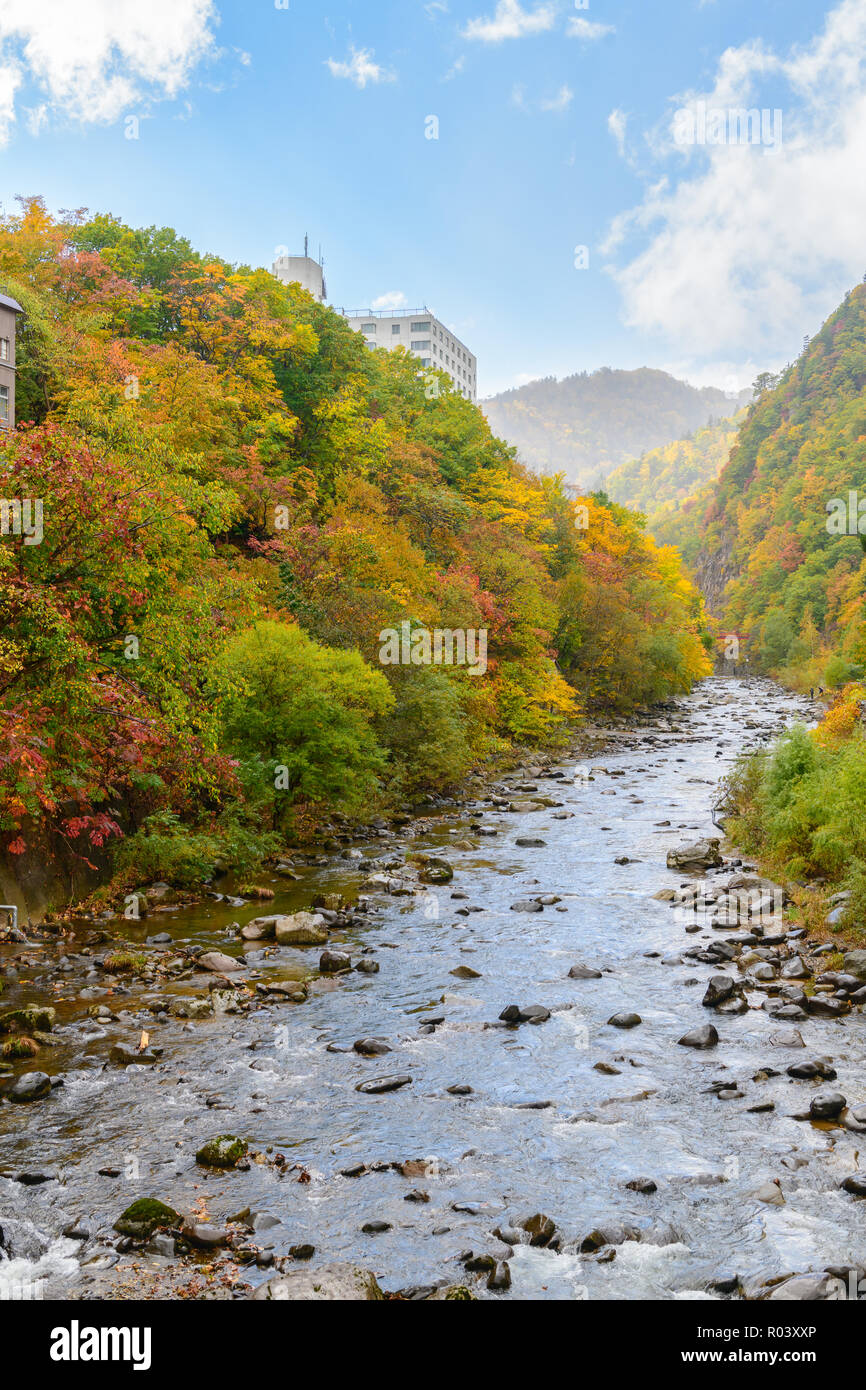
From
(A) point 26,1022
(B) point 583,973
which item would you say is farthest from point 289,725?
(A) point 26,1022

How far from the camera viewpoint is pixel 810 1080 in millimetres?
10758

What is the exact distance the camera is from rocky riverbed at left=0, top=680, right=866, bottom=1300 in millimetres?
7527

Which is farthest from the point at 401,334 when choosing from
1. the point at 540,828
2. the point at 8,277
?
the point at 540,828

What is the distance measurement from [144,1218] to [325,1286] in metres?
1.85

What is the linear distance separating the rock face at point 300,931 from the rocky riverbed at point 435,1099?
7 cm

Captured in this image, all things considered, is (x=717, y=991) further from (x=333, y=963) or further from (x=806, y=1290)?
(x=806, y=1290)

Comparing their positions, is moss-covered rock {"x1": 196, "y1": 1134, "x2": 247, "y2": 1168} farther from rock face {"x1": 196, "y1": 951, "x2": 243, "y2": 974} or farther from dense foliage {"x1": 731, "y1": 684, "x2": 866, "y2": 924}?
dense foliage {"x1": 731, "y1": 684, "x2": 866, "y2": 924}

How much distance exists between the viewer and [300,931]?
1605 cm

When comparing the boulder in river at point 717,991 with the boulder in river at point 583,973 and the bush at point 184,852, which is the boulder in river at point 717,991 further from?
the bush at point 184,852

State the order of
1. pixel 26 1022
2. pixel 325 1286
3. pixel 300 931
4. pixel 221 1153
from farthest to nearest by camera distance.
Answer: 1. pixel 300 931
2. pixel 26 1022
3. pixel 221 1153
4. pixel 325 1286

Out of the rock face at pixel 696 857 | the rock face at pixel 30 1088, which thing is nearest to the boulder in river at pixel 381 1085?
the rock face at pixel 30 1088

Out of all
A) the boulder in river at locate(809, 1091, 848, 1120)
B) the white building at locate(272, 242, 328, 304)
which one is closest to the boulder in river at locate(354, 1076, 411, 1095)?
the boulder in river at locate(809, 1091, 848, 1120)
